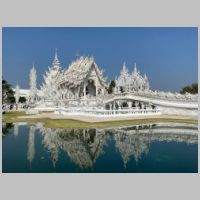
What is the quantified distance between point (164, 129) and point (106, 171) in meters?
11.1

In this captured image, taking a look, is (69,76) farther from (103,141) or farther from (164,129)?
(103,141)

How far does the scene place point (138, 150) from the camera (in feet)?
44.0

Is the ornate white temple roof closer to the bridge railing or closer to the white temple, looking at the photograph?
the white temple

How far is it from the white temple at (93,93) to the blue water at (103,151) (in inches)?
522

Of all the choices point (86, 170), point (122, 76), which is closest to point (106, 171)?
point (86, 170)

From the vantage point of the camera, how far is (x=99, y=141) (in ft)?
51.9

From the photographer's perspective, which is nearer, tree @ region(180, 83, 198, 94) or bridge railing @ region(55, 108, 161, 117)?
bridge railing @ region(55, 108, 161, 117)

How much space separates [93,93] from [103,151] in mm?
46084

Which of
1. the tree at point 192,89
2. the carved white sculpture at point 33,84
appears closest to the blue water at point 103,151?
the tree at point 192,89

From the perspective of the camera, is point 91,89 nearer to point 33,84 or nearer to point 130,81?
point 130,81

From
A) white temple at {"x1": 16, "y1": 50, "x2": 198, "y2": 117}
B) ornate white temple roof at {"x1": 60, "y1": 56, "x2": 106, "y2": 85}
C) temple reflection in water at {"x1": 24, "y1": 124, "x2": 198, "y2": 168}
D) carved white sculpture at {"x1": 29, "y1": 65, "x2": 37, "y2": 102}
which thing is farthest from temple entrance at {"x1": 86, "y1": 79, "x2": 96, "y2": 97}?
temple reflection in water at {"x1": 24, "y1": 124, "x2": 198, "y2": 168}

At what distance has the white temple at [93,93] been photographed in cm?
3372

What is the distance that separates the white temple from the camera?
3372 cm

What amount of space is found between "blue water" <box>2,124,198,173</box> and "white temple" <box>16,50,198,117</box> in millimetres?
13265
